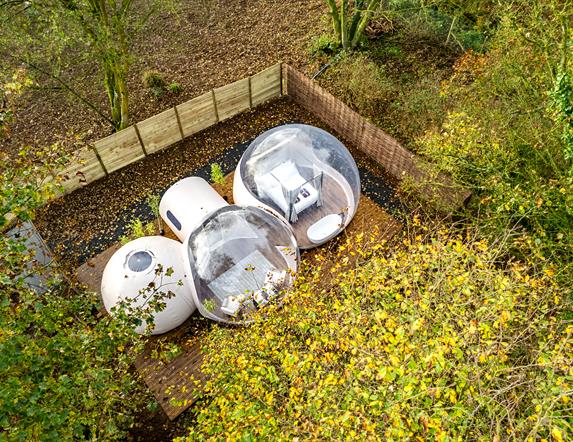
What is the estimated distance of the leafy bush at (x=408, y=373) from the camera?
20.1 feet

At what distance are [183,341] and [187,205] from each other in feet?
12.6

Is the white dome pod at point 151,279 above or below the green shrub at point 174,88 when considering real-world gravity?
below

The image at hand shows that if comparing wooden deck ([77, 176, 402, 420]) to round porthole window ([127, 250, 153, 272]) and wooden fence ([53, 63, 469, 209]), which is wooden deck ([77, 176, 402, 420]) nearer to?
round porthole window ([127, 250, 153, 272])

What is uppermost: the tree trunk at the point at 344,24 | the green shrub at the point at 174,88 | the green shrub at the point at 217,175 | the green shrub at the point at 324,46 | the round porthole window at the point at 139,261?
the tree trunk at the point at 344,24

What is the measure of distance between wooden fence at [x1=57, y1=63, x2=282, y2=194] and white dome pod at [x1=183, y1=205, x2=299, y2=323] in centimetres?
547

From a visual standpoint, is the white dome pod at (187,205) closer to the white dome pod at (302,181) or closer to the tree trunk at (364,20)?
the white dome pod at (302,181)

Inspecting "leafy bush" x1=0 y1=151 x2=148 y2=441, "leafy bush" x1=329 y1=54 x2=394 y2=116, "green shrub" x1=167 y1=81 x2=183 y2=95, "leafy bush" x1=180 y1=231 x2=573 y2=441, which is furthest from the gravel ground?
"leafy bush" x1=0 y1=151 x2=148 y2=441

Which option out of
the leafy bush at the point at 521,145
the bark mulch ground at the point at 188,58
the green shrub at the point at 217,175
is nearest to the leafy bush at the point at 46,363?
the green shrub at the point at 217,175

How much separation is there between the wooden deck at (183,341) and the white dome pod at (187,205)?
2.90ft

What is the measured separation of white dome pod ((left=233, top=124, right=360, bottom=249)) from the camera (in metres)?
13.1

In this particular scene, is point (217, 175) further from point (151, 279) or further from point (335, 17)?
point (335, 17)

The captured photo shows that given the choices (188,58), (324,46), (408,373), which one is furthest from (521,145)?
(188,58)

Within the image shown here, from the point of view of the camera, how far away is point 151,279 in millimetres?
10688

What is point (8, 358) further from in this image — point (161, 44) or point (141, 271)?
point (161, 44)
